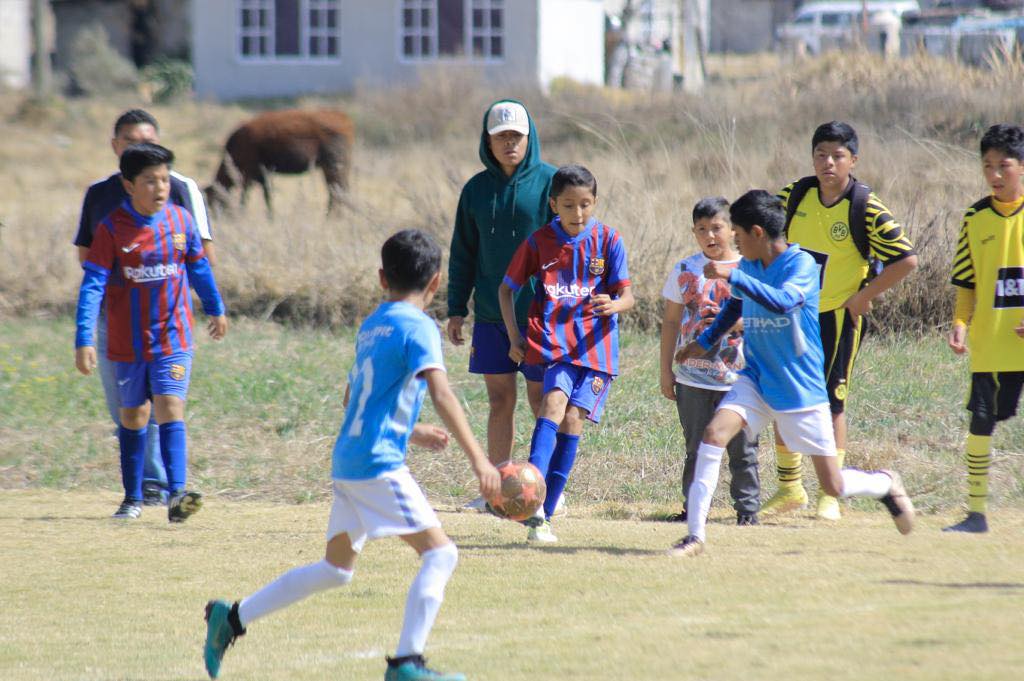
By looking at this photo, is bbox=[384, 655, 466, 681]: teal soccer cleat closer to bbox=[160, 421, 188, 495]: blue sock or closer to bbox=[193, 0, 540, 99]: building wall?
bbox=[160, 421, 188, 495]: blue sock

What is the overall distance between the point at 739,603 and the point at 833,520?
92.4 inches

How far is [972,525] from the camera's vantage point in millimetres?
7137

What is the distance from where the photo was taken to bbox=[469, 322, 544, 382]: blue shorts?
7.44m

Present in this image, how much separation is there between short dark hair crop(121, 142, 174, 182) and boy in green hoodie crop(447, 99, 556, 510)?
1.69m

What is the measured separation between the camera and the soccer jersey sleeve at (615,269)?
22.7 feet

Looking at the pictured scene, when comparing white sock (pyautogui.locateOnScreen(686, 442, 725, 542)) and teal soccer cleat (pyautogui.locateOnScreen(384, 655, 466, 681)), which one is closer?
teal soccer cleat (pyautogui.locateOnScreen(384, 655, 466, 681))

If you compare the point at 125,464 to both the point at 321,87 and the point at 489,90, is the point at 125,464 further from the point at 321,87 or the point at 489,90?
the point at 321,87

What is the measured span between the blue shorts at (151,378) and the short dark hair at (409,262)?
3.19 m

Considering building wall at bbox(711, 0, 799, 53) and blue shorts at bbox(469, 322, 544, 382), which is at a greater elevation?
building wall at bbox(711, 0, 799, 53)

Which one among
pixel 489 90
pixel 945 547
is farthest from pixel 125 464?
pixel 489 90

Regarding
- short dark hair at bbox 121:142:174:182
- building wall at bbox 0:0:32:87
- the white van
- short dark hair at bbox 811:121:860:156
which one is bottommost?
short dark hair at bbox 121:142:174:182

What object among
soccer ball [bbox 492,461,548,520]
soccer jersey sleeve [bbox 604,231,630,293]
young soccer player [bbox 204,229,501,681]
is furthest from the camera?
soccer jersey sleeve [bbox 604,231,630,293]

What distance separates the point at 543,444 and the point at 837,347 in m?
1.87

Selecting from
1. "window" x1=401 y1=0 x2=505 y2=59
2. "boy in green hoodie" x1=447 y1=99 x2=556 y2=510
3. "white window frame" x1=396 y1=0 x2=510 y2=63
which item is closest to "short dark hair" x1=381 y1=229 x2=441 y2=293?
"boy in green hoodie" x1=447 y1=99 x2=556 y2=510
